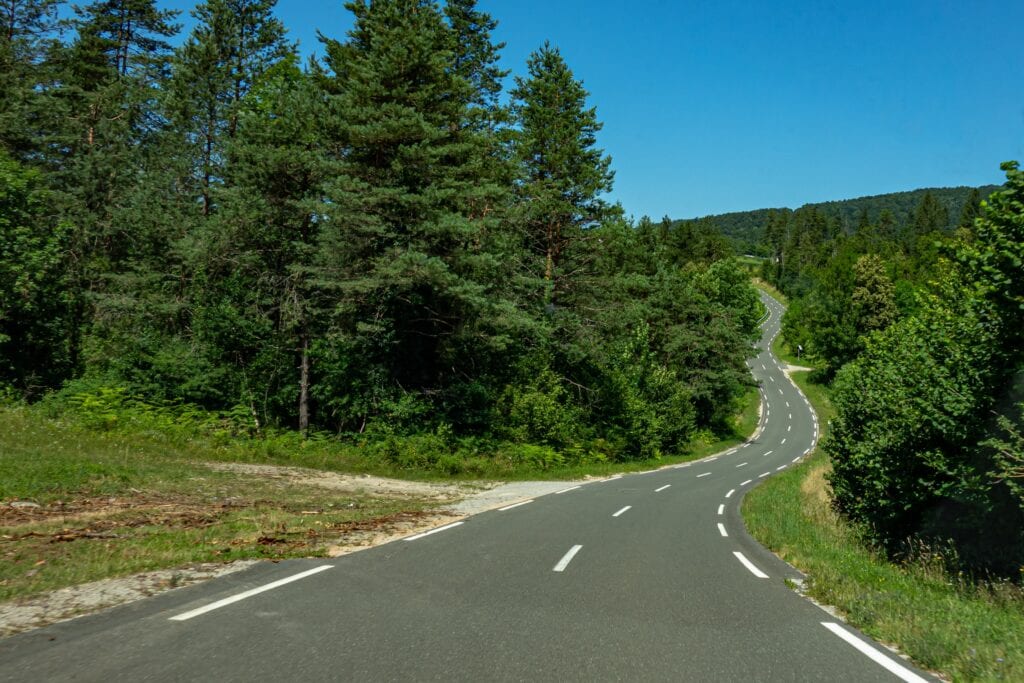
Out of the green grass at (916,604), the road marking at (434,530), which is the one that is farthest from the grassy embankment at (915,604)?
the road marking at (434,530)

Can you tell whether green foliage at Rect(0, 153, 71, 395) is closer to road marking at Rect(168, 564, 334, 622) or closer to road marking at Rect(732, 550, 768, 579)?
road marking at Rect(168, 564, 334, 622)

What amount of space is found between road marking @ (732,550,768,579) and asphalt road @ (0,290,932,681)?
5cm

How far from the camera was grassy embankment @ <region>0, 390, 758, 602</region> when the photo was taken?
7.12 metres

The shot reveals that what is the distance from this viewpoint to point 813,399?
76.2 metres

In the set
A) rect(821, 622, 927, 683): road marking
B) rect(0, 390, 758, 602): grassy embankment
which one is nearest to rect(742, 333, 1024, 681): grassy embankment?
rect(821, 622, 927, 683): road marking

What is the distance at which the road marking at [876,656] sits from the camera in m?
4.57

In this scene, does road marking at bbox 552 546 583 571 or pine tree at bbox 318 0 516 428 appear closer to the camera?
road marking at bbox 552 546 583 571

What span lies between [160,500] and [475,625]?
8.15 m

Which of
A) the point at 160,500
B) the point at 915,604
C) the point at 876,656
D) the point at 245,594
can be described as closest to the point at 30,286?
the point at 160,500

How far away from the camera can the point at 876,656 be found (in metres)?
5.04

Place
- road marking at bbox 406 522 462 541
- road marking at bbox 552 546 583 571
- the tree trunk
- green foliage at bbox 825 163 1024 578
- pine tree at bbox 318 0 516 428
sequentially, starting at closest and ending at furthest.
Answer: road marking at bbox 552 546 583 571
green foliage at bbox 825 163 1024 578
road marking at bbox 406 522 462 541
pine tree at bbox 318 0 516 428
the tree trunk

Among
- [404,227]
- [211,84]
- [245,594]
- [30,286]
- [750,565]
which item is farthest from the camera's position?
[211,84]

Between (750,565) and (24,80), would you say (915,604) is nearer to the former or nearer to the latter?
(750,565)

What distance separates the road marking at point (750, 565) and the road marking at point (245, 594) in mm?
5667
